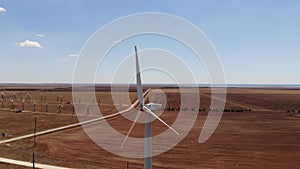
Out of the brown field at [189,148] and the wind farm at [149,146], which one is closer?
the wind farm at [149,146]

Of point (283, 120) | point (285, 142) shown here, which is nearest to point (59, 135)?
point (285, 142)

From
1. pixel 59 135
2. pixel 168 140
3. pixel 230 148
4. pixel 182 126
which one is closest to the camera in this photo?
pixel 230 148

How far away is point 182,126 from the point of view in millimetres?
62969

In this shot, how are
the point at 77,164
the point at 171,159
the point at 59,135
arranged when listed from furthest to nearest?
1. the point at 59,135
2. the point at 171,159
3. the point at 77,164

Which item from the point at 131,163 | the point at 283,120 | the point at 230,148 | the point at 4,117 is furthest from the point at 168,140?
the point at 4,117

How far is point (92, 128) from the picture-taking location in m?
58.8

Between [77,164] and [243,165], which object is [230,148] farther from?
[77,164]

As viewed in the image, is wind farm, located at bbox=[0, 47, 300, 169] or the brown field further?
the brown field

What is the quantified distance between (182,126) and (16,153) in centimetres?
3439

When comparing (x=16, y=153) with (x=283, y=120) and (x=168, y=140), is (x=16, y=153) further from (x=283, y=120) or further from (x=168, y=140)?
(x=283, y=120)

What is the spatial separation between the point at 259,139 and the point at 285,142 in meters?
4.04

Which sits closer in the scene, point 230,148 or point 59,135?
point 230,148

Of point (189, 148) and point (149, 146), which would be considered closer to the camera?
point (149, 146)

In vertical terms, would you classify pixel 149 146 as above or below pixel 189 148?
above
